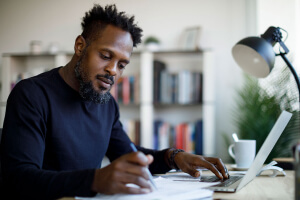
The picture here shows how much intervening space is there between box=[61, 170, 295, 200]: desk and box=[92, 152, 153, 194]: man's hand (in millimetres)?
201

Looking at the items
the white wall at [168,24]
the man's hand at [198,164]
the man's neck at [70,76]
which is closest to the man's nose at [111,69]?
the man's neck at [70,76]

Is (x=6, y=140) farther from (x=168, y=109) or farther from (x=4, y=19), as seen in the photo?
(x=4, y=19)

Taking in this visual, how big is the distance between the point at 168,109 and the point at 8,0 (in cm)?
215

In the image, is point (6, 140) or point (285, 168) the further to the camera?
point (285, 168)

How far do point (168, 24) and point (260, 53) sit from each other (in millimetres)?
2326

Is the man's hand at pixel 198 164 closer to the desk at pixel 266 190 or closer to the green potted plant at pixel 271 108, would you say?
the desk at pixel 266 190

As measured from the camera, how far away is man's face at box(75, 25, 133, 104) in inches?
51.2

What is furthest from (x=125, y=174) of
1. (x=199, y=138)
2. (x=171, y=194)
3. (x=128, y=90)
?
(x=128, y=90)

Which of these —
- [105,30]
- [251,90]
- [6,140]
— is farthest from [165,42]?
[6,140]

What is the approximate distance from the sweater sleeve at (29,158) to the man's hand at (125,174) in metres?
0.05

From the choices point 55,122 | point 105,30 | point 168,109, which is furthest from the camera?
point 168,109

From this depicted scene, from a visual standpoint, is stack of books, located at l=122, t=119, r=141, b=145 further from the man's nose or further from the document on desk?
the document on desk

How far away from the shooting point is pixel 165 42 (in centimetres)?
358

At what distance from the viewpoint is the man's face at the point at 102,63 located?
4.27 ft
